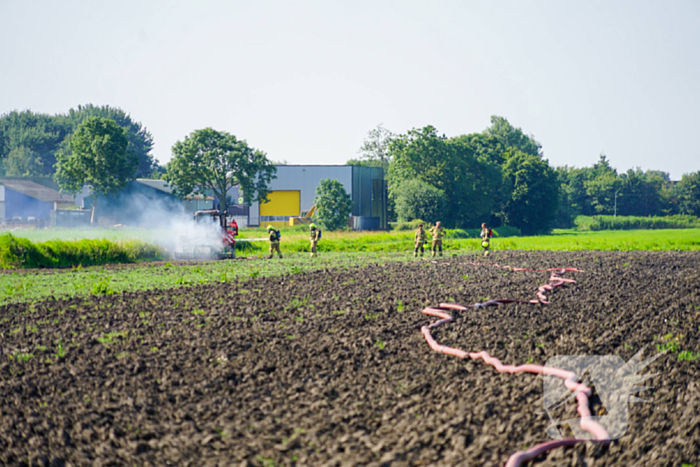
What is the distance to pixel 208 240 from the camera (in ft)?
100

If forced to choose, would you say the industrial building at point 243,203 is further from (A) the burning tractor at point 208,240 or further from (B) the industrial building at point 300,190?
(A) the burning tractor at point 208,240

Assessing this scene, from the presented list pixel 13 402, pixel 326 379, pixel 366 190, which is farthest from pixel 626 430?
pixel 366 190

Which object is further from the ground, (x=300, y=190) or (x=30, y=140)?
(x=30, y=140)

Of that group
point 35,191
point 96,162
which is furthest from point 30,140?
point 96,162

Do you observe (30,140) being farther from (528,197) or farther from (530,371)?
(530,371)

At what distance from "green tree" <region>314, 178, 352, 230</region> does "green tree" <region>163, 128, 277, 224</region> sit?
34.3 ft

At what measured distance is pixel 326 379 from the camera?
7.69 metres

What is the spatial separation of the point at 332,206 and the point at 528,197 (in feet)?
120

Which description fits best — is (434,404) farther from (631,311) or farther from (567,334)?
(631,311)

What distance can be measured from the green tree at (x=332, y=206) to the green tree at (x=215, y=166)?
10460mm

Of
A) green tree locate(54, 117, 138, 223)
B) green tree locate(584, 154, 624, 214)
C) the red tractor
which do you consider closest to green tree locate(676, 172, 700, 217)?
green tree locate(584, 154, 624, 214)

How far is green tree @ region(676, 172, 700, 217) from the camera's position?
126m

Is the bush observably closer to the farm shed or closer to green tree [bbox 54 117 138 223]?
green tree [bbox 54 117 138 223]

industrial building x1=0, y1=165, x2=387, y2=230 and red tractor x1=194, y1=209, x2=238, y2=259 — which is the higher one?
industrial building x1=0, y1=165, x2=387, y2=230
